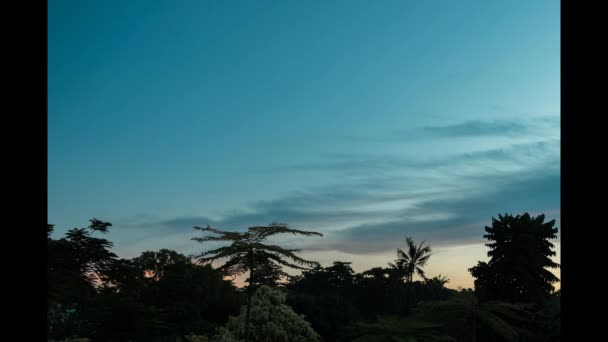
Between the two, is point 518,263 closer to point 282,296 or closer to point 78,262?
point 282,296

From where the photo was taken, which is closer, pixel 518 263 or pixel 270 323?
pixel 270 323

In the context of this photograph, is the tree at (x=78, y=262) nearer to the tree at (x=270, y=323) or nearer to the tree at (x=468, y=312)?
the tree at (x=270, y=323)

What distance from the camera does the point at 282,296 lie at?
2750 centimetres

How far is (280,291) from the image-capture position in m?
27.9

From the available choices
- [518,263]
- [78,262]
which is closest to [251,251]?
[78,262]

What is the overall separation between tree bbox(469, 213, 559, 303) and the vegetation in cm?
8

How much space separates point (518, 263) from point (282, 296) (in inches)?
868

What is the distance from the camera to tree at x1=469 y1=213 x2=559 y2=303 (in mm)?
41625

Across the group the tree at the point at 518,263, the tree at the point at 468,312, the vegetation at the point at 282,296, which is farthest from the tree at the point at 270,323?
the tree at the point at 518,263
